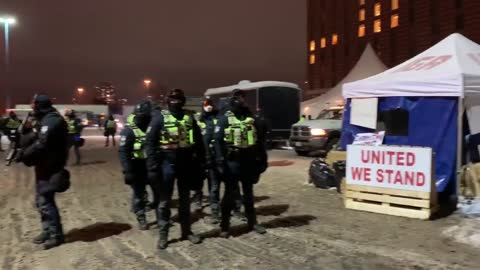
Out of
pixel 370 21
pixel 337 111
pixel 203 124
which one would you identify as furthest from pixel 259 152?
pixel 370 21

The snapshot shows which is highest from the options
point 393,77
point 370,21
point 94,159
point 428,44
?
point 370,21

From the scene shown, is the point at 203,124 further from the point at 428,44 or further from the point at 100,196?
the point at 428,44

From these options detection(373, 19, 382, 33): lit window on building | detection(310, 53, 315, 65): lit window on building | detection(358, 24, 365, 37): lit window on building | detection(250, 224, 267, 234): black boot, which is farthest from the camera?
detection(310, 53, 315, 65): lit window on building

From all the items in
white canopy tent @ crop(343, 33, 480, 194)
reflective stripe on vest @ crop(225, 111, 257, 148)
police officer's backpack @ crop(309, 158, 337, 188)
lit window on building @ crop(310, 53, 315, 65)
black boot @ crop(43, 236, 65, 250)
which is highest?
lit window on building @ crop(310, 53, 315, 65)

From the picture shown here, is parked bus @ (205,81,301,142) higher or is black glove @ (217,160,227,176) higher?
parked bus @ (205,81,301,142)

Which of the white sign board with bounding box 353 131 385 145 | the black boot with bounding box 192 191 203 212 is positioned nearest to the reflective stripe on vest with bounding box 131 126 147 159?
the black boot with bounding box 192 191 203 212

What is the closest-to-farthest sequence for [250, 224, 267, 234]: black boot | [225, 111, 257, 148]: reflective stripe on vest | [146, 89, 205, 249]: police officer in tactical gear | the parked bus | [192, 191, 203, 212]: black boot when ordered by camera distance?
[146, 89, 205, 249]: police officer in tactical gear, [225, 111, 257, 148]: reflective stripe on vest, [250, 224, 267, 234]: black boot, [192, 191, 203, 212]: black boot, the parked bus

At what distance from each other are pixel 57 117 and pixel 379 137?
21.3 ft

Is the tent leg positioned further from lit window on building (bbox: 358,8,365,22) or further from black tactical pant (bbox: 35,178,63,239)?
lit window on building (bbox: 358,8,365,22)

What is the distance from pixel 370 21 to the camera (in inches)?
3059

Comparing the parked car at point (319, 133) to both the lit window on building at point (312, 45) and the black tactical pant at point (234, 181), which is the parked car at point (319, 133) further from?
the lit window on building at point (312, 45)

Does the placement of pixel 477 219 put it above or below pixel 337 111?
below

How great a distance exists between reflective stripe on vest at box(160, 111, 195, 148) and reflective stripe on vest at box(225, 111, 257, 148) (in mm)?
589

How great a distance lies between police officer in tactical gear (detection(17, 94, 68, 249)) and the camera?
20.5 feet
